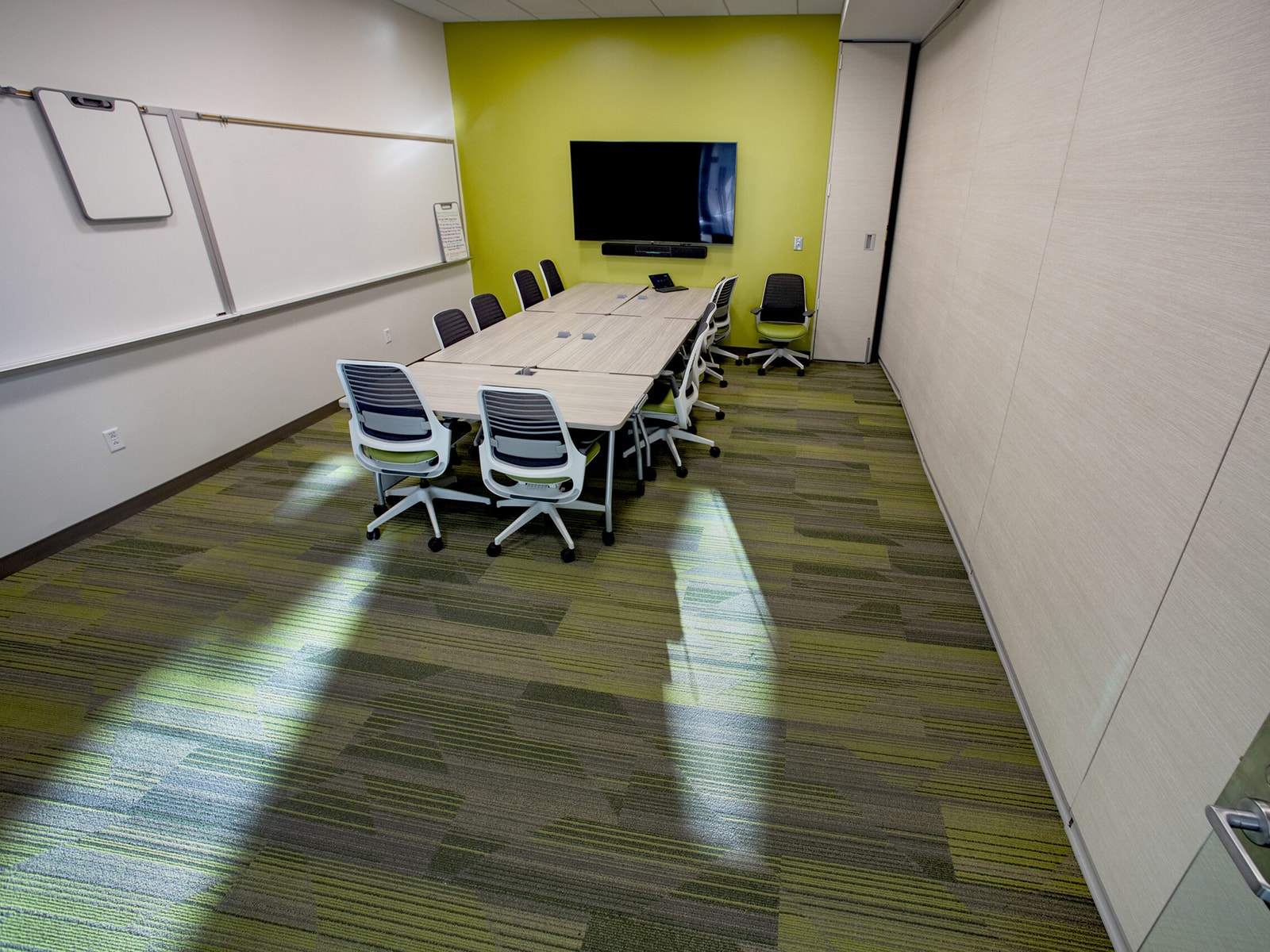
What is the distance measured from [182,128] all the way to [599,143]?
370cm

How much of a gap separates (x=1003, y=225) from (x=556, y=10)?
4.76 m

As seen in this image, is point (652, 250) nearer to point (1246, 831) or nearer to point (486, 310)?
point (486, 310)

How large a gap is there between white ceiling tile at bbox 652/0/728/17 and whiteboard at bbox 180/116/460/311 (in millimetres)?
2570

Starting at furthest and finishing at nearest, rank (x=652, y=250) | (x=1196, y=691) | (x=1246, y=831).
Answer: (x=652, y=250) < (x=1196, y=691) < (x=1246, y=831)

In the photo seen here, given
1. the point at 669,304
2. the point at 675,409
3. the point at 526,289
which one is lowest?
the point at 675,409

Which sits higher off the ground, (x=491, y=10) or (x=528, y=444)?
(x=491, y=10)

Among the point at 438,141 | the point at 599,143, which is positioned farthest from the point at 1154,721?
the point at 438,141

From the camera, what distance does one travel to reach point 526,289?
5.82m

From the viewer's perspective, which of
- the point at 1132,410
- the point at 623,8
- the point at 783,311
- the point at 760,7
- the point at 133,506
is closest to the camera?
the point at 1132,410

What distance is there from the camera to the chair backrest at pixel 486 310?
490 cm

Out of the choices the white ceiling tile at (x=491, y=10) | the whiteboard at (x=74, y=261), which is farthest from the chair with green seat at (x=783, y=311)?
the whiteboard at (x=74, y=261)

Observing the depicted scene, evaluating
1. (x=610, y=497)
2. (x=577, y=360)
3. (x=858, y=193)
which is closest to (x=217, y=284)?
(x=577, y=360)

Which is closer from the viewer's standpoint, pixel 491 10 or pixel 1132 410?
pixel 1132 410

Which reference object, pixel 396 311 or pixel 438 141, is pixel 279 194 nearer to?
pixel 396 311
